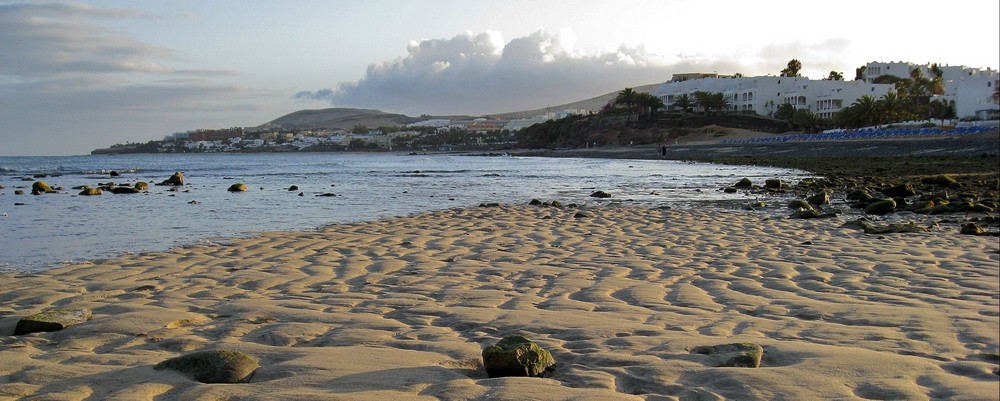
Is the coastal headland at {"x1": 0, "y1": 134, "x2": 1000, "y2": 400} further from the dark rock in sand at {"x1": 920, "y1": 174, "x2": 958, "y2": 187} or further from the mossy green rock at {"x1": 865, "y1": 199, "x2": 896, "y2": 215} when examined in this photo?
the dark rock in sand at {"x1": 920, "y1": 174, "x2": 958, "y2": 187}

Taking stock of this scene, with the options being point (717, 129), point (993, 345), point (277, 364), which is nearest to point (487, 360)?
point (277, 364)

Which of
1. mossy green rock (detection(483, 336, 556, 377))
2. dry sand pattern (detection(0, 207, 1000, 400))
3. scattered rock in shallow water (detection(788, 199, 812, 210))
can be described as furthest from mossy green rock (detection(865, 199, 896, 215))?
mossy green rock (detection(483, 336, 556, 377))

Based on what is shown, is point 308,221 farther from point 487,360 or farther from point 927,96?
point 927,96

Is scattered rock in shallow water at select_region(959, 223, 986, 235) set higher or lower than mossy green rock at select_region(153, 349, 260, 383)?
lower

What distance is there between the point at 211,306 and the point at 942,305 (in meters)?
4.80

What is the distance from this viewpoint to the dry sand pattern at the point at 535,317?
119 inches

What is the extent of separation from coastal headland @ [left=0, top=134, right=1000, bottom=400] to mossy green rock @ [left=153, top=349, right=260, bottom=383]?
0.15 feet

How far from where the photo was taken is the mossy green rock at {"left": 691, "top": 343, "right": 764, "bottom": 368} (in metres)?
3.23

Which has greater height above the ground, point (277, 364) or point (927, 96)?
point (927, 96)

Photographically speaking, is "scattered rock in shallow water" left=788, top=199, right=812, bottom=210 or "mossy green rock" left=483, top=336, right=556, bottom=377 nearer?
"mossy green rock" left=483, top=336, right=556, bottom=377

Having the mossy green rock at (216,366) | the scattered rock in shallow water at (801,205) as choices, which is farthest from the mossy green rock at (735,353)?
the scattered rock in shallow water at (801,205)

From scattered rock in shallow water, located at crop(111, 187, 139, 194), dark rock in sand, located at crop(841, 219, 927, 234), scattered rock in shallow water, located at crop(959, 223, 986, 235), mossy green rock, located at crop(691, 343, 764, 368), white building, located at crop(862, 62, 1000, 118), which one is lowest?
scattered rock in shallow water, located at crop(111, 187, 139, 194)

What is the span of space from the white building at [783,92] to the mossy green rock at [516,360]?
94716 mm

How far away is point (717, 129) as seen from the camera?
3474 inches
